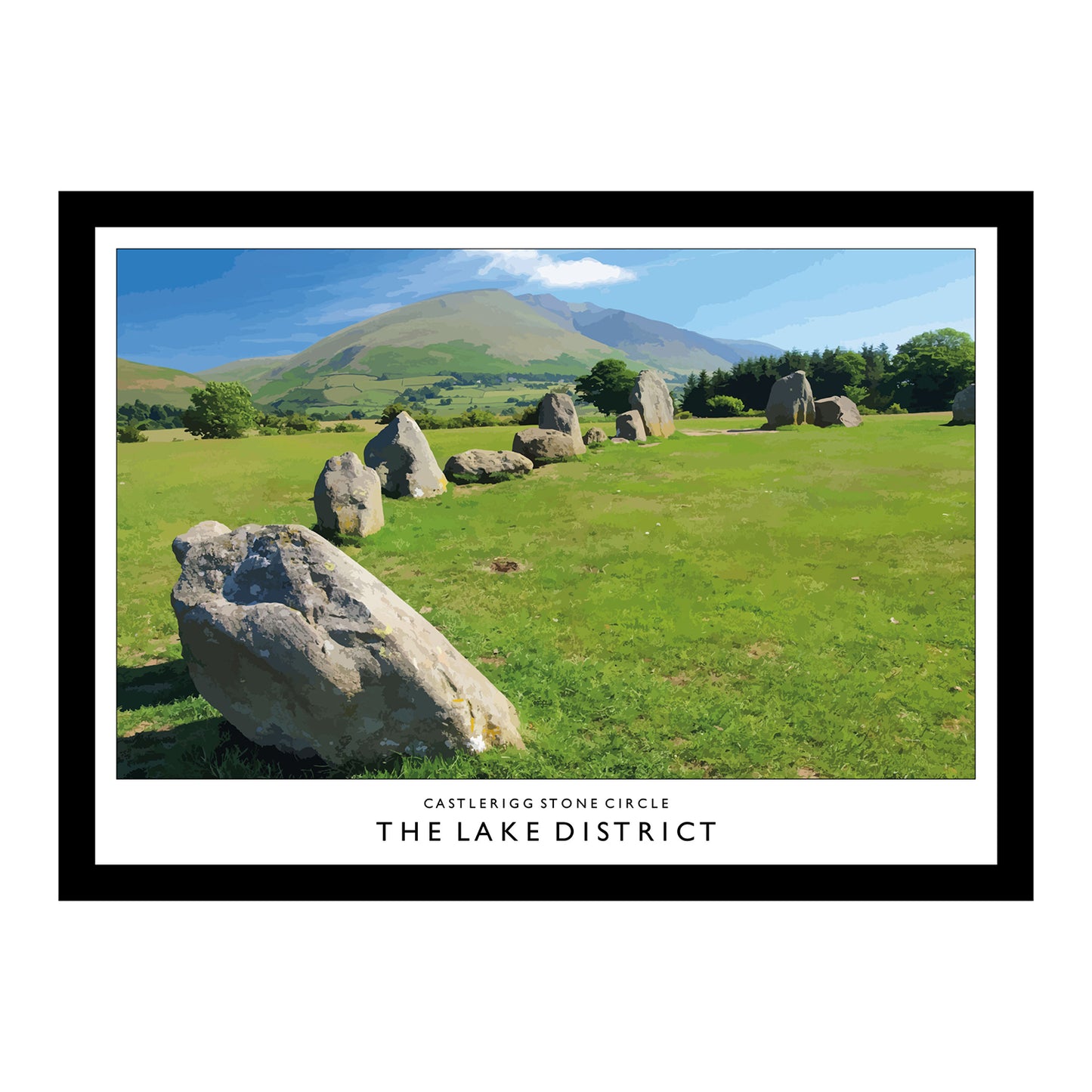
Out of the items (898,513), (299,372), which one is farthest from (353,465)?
(898,513)

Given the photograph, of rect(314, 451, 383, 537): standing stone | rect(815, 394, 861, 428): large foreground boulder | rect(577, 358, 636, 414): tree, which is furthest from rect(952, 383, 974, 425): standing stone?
rect(577, 358, 636, 414): tree

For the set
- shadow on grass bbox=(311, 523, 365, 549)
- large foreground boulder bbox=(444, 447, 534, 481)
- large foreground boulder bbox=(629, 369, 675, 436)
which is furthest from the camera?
large foreground boulder bbox=(629, 369, 675, 436)

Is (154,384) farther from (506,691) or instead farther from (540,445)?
(540,445)

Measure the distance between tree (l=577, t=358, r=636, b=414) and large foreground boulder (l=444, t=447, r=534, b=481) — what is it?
10543 millimetres

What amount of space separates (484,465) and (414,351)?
431cm

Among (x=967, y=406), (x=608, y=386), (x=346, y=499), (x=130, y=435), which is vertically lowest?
(x=346, y=499)

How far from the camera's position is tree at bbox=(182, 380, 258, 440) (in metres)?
10.6

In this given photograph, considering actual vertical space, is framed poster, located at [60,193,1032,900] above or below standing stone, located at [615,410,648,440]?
below

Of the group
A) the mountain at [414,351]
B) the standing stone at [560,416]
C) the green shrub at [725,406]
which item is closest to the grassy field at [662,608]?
the mountain at [414,351]

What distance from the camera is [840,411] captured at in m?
25.2

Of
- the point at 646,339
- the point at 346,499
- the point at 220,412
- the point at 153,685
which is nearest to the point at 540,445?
the point at 646,339

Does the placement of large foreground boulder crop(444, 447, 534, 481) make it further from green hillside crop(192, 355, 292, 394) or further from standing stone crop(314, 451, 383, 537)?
green hillside crop(192, 355, 292, 394)

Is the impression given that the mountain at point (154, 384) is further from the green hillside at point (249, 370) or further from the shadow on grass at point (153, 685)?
the shadow on grass at point (153, 685)
